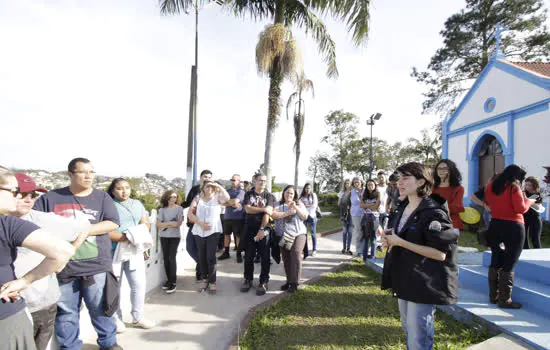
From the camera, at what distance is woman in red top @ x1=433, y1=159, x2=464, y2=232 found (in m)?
3.48

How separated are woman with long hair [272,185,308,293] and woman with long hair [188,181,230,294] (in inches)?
36.4

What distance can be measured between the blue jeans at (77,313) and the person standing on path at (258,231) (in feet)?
A: 7.08

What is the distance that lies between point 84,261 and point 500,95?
50.6 feet

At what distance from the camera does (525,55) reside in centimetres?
1648

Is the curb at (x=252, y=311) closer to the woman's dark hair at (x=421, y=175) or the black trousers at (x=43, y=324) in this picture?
the black trousers at (x=43, y=324)

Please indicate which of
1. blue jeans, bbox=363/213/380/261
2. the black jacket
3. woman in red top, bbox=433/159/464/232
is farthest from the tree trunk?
the black jacket

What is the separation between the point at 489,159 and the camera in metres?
12.9

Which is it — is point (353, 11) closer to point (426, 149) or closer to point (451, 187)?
point (451, 187)

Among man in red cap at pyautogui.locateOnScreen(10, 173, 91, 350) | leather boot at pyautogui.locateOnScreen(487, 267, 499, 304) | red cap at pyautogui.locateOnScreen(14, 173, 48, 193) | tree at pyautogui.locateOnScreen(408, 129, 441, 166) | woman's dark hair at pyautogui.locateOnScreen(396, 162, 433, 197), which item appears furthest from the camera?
tree at pyautogui.locateOnScreen(408, 129, 441, 166)

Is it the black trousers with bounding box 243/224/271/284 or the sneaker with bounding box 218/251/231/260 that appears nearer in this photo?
the black trousers with bounding box 243/224/271/284

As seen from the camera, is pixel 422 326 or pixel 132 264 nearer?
pixel 422 326

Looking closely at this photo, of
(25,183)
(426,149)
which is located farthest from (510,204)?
(426,149)

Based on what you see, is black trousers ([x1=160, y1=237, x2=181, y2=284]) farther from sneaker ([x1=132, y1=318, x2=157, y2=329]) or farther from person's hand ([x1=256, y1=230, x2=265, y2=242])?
person's hand ([x1=256, y1=230, x2=265, y2=242])

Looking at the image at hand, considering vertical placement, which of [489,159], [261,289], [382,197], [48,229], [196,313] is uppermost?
[489,159]
